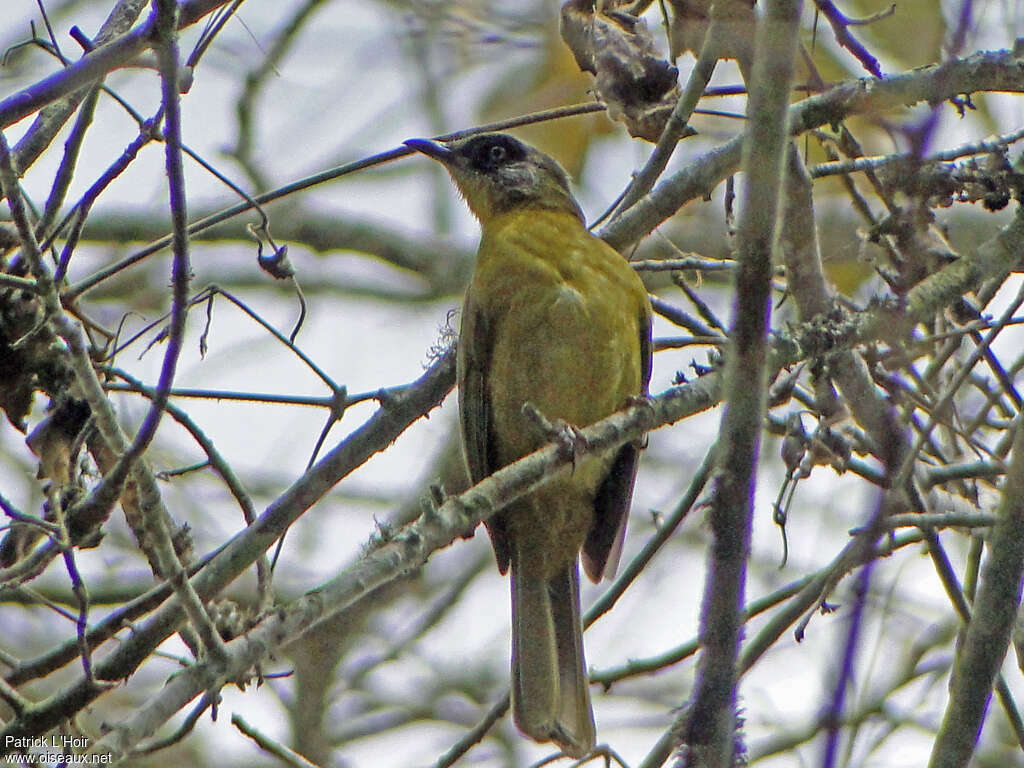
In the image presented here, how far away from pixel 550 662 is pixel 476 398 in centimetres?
105

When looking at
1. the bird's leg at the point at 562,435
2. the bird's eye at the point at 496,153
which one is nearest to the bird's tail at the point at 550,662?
the bird's leg at the point at 562,435

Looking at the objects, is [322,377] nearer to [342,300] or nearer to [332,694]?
[332,694]

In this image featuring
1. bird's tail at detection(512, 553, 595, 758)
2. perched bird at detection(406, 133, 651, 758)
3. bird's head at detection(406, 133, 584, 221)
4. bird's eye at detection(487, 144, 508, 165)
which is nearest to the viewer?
bird's tail at detection(512, 553, 595, 758)

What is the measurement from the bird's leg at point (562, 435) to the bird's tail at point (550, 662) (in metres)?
1.23

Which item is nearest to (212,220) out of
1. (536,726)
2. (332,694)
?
(536,726)

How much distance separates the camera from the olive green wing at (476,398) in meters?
4.88

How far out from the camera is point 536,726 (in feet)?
14.8

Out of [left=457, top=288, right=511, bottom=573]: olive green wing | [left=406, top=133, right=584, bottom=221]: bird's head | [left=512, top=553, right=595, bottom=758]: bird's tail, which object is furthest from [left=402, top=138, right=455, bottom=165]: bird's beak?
[left=512, top=553, right=595, bottom=758]: bird's tail

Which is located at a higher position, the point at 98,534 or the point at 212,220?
the point at 212,220

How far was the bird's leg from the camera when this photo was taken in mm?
3465

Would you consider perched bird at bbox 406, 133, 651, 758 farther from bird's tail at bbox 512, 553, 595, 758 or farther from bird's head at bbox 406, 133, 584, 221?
bird's head at bbox 406, 133, 584, 221

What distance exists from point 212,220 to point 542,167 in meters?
2.53

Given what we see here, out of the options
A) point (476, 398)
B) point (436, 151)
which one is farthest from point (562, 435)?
point (436, 151)

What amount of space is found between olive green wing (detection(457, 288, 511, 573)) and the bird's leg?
1.26m
